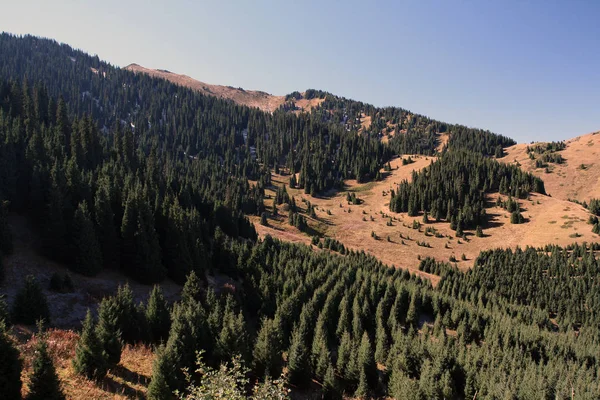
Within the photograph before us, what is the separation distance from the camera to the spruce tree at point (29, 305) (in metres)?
27.5

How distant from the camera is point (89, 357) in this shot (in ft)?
67.7

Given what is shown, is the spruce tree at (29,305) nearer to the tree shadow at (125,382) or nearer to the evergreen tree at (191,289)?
the tree shadow at (125,382)

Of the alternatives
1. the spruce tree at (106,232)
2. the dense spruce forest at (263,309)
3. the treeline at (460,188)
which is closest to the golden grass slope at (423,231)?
the treeline at (460,188)

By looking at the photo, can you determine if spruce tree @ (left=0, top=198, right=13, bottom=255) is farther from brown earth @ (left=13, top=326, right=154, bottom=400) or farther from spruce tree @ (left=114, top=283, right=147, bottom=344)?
spruce tree @ (left=114, top=283, right=147, bottom=344)

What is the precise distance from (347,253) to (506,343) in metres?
56.4

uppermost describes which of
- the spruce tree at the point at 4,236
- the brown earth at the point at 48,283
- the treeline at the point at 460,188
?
the treeline at the point at 460,188

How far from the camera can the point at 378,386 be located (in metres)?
34.8

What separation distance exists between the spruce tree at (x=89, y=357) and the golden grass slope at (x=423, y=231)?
8224 centimetres

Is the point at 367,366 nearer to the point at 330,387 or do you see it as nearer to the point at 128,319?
the point at 330,387

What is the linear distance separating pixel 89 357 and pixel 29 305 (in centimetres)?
1239

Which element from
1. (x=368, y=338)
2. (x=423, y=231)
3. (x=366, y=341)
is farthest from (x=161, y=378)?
(x=423, y=231)

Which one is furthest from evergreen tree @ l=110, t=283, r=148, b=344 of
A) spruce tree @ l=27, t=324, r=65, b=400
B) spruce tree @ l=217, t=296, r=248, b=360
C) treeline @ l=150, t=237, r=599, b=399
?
spruce tree @ l=27, t=324, r=65, b=400

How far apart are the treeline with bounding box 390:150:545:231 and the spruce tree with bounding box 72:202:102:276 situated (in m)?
115

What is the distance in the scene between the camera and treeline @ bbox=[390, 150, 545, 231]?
427 ft
